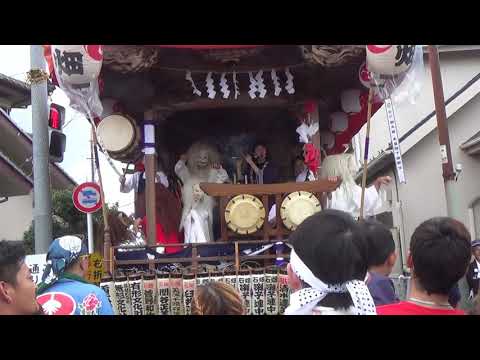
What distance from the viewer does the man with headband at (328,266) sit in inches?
79.3

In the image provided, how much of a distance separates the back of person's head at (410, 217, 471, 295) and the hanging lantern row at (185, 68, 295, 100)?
4.64 meters

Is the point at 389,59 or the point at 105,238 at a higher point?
the point at 389,59

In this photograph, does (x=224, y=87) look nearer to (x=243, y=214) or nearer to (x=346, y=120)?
(x=243, y=214)

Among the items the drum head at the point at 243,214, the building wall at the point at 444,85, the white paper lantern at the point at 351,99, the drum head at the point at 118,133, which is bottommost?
the drum head at the point at 243,214

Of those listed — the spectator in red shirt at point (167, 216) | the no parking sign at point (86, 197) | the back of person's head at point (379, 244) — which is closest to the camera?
the back of person's head at point (379, 244)

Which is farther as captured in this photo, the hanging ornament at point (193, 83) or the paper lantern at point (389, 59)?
the hanging ornament at point (193, 83)

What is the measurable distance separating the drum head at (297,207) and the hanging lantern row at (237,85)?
4.19 ft

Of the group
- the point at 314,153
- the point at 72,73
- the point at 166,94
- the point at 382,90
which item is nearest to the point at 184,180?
the point at 166,94

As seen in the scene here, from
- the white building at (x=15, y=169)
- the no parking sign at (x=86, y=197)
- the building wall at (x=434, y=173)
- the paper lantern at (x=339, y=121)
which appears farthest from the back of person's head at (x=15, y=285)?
the building wall at (x=434, y=173)

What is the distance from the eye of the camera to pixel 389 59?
5836 millimetres

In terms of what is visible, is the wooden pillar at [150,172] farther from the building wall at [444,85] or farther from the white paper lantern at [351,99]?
the building wall at [444,85]

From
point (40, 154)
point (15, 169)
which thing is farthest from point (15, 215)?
point (40, 154)

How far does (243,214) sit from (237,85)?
1555 mm

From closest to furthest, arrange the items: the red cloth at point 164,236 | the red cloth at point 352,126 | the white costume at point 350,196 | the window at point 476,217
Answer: the white costume at point 350,196 < the red cloth at point 164,236 < the red cloth at point 352,126 < the window at point 476,217
